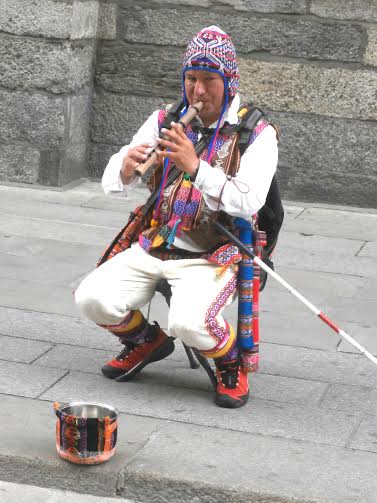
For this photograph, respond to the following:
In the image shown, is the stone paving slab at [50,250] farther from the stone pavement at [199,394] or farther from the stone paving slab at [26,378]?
the stone paving slab at [26,378]

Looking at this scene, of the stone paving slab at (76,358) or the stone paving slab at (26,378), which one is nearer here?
the stone paving slab at (26,378)

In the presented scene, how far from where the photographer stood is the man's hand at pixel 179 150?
13.7 ft

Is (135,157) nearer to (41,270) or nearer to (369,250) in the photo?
(41,270)

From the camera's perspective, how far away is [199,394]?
4.66m

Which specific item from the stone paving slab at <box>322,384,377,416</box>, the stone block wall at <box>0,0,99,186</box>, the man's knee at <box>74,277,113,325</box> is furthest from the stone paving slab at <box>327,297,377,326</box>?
the stone block wall at <box>0,0,99,186</box>

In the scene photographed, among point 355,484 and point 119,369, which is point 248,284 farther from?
point 355,484

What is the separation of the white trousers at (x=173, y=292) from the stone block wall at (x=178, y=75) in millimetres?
3532

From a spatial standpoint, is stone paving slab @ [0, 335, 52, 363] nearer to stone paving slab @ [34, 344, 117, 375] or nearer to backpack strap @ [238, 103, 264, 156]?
stone paving slab @ [34, 344, 117, 375]

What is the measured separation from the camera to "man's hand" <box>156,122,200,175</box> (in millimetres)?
4180

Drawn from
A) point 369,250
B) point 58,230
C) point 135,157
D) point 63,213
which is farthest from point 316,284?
point 135,157

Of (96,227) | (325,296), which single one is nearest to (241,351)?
(325,296)

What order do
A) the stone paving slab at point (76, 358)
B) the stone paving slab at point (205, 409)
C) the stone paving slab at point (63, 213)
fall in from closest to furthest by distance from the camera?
the stone paving slab at point (205, 409) → the stone paving slab at point (76, 358) → the stone paving slab at point (63, 213)

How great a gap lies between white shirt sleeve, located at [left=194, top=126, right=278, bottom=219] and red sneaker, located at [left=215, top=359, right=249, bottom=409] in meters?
0.65

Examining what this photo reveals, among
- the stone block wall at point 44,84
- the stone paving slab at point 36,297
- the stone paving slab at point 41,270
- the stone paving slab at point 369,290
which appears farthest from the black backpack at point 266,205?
the stone block wall at point 44,84
